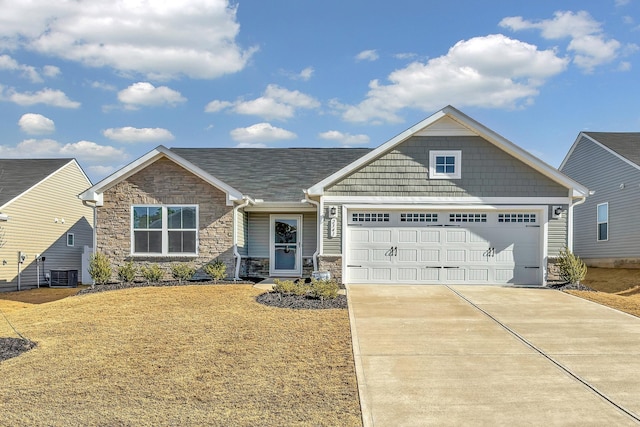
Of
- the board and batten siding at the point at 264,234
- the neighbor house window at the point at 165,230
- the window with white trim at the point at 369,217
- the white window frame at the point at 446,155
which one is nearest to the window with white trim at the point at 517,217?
the white window frame at the point at 446,155

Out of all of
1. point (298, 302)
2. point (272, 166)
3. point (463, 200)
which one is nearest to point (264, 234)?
point (272, 166)

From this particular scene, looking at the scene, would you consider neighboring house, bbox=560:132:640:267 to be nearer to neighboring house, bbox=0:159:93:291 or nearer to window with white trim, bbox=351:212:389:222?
window with white trim, bbox=351:212:389:222

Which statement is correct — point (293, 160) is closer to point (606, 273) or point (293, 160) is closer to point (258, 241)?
point (258, 241)

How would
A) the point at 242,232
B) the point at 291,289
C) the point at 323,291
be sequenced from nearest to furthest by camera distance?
the point at 323,291, the point at 291,289, the point at 242,232

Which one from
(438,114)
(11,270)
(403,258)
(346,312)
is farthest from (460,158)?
(11,270)

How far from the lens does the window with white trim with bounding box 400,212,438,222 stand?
15.8 metres

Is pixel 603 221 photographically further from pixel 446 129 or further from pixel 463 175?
pixel 446 129

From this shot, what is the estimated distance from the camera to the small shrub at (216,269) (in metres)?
15.8

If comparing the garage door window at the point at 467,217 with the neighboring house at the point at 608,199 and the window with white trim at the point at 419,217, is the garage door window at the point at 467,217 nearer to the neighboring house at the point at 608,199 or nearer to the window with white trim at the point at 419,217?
the window with white trim at the point at 419,217

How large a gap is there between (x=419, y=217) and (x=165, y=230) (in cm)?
786

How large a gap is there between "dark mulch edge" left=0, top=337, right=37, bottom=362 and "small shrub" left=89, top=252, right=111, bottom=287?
6537 millimetres

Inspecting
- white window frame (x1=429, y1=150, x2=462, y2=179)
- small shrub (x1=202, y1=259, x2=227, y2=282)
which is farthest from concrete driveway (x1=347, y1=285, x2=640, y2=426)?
small shrub (x1=202, y1=259, x2=227, y2=282)

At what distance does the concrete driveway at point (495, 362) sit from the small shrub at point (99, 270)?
7796mm

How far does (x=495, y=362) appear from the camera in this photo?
801cm
